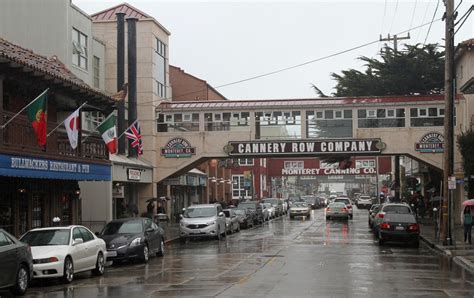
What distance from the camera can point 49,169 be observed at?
2198 cm

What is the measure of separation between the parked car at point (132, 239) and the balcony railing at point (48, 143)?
3365mm

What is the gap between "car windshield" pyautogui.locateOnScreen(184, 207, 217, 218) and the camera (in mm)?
32125

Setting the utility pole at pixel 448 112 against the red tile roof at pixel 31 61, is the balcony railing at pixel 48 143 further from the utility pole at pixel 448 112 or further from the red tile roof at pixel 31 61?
the utility pole at pixel 448 112

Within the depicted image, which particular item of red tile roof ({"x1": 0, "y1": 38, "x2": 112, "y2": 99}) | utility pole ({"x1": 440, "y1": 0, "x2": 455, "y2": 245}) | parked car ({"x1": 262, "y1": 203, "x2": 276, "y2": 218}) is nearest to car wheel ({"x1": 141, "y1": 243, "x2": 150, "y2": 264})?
red tile roof ({"x1": 0, "y1": 38, "x2": 112, "y2": 99})

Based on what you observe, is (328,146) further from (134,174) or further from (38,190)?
(38,190)

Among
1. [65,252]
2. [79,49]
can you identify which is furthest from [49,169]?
[79,49]

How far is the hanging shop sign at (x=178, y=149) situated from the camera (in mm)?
44188

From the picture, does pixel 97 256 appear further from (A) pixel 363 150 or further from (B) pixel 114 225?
(A) pixel 363 150

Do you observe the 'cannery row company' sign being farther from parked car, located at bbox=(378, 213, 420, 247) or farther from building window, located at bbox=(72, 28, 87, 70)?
parked car, located at bbox=(378, 213, 420, 247)

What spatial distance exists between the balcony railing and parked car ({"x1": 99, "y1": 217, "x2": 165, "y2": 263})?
3.37 metres

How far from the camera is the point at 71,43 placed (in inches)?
1275

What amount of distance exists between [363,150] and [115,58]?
17.1 meters

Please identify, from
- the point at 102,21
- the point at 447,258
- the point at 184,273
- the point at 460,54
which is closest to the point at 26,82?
the point at 184,273

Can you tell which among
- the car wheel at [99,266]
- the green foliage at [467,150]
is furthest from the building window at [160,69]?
the car wheel at [99,266]
